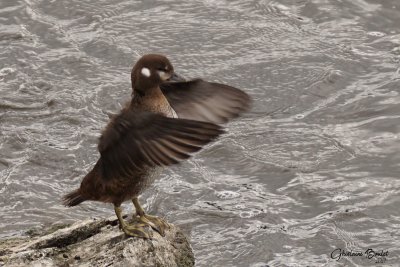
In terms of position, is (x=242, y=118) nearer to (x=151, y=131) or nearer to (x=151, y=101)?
(x=151, y=101)

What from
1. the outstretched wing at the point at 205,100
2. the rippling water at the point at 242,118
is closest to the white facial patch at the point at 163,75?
the outstretched wing at the point at 205,100

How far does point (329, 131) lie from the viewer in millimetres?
8312

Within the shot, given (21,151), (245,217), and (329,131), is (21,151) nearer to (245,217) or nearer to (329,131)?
(245,217)

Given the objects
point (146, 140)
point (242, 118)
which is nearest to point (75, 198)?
point (146, 140)

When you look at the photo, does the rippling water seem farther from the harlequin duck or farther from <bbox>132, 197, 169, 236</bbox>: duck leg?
the harlequin duck

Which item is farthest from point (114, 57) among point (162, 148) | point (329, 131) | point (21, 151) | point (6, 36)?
point (162, 148)

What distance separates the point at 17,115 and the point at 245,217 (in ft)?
8.76

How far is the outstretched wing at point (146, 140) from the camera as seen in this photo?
526cm

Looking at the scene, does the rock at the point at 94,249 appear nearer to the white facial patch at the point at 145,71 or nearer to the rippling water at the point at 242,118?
the rippling water at the point at 242,118

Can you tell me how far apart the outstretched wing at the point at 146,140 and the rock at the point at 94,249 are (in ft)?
1.38

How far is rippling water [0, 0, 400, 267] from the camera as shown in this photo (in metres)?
7.02

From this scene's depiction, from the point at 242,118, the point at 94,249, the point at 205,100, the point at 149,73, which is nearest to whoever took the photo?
the point at 94,249

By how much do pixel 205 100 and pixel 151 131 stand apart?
85 centimetres

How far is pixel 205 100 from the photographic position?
20.4 feet
